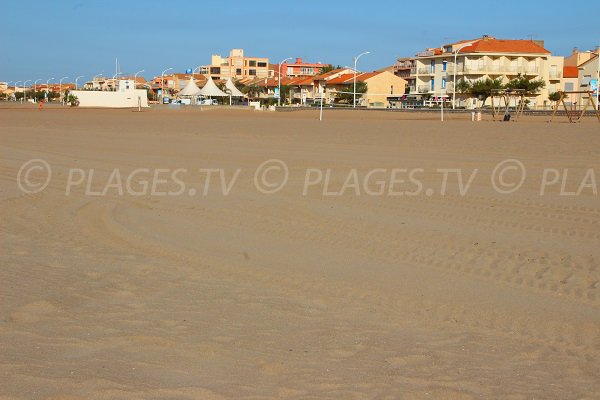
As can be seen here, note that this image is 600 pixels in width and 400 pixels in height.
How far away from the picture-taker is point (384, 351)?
4922mm

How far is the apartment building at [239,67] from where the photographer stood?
176250mm

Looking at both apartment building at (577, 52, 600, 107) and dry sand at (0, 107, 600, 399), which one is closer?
dry sand at (0, 107, 600, 399)

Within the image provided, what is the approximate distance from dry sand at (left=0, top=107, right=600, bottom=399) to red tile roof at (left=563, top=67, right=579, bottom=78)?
90.8 m

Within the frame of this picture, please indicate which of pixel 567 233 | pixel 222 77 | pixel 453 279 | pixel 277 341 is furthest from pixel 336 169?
pixel 222 77

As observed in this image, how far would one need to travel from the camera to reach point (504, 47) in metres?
86.2

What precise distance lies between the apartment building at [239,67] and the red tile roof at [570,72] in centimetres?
8842

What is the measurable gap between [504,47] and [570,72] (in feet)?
53.3

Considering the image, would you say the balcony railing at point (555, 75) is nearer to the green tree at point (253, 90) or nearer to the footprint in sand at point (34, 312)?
the green tree at point (253, 90)

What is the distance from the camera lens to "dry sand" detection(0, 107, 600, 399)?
4398 mm

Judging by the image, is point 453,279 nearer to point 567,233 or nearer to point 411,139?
point 567,233

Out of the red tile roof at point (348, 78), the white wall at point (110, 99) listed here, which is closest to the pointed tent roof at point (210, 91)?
the white wall at point (110, 99)

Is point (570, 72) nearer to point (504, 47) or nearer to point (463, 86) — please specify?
point (504, 47)

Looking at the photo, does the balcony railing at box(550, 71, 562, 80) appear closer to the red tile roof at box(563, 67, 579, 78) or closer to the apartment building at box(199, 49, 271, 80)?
the red tile roof at box(563, 67, 579, 78)

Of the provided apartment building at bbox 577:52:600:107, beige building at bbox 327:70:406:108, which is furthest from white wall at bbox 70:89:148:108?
apartment building at bbox 577:52:600:107
